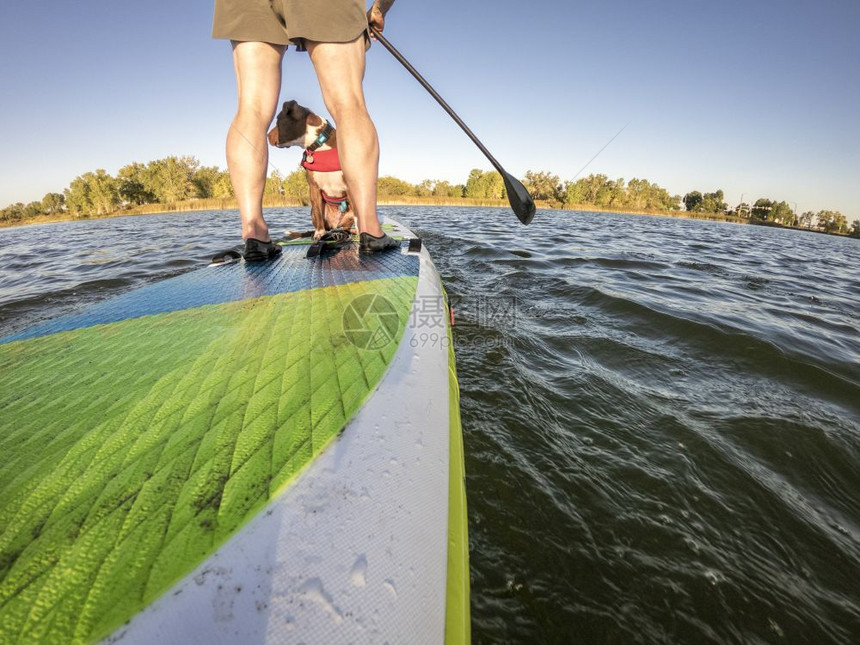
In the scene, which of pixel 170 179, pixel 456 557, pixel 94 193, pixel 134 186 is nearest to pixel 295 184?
pixel 170 179

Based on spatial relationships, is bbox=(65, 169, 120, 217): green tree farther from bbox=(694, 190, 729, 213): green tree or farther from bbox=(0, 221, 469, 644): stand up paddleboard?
bbox=(694, 190, 729, 213): green tree

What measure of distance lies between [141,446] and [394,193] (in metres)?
74.8

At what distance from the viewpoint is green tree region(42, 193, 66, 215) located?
73.2 meters

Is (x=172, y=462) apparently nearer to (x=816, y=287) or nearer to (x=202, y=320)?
(x=202, y=320)

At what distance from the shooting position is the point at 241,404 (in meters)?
0.78

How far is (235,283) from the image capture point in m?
1.85

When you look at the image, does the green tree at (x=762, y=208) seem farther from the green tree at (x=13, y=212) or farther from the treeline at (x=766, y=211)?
the green tree at (x=13, y=212)

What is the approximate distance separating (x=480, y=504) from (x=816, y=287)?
626 centimetres

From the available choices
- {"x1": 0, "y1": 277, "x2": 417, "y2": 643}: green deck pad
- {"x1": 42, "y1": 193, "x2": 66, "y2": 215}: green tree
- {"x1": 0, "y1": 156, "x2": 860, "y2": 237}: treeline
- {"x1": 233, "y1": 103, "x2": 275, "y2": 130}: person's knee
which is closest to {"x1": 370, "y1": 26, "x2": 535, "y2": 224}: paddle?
{"x1": 233, "y1": 103, "x2": 275, "y2": 130}: person's knee

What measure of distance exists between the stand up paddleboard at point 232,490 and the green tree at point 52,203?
108m

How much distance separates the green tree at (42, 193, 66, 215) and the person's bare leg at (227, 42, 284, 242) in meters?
107

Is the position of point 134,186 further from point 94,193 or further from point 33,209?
point 33,209

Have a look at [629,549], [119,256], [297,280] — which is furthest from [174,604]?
[119,256]

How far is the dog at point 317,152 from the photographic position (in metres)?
3.22
